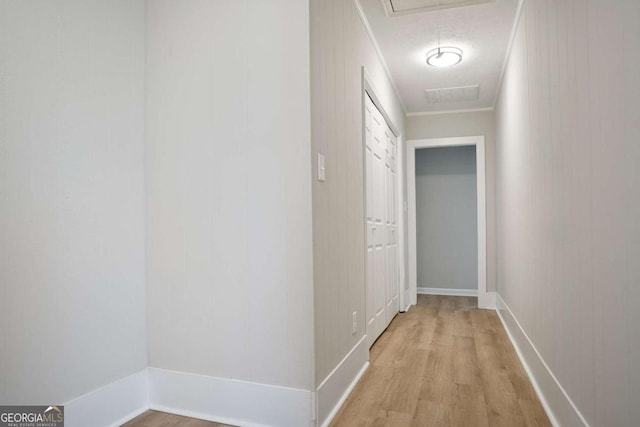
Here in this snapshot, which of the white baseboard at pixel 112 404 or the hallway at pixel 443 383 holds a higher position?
the white baseboard at pixel 112 404

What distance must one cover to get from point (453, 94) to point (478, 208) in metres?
1.42

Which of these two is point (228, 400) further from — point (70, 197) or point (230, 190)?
point (70, 197)

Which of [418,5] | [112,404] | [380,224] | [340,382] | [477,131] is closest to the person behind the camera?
[112,404]

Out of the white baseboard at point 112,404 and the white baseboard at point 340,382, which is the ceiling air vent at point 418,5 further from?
the white baseboard at point 112,404

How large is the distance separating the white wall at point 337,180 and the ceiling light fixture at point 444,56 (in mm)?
771

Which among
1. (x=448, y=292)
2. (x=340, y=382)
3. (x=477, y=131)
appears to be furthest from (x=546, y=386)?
(x=448, y=292)

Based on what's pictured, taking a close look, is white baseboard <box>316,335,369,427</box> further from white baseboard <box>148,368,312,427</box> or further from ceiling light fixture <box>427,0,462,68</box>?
ceiling light fixture <box>427,0,462,68</box>

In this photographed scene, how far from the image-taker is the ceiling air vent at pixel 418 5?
276 centimetres

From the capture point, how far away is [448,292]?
617 centimetres

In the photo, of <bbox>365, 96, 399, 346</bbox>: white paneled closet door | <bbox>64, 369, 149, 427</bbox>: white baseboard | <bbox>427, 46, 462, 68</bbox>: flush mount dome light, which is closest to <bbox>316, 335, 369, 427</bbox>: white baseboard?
<bbox>365, 96, 399, 346</bbox>: white paneled closet door

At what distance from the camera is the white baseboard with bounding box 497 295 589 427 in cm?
172

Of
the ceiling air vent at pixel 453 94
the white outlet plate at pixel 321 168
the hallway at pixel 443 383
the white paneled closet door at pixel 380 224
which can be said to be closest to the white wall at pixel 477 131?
the ceiling air vent at pixel 453 94

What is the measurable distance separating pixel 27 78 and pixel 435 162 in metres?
5.47

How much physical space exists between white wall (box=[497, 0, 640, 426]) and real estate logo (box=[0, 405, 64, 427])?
6.59ft
